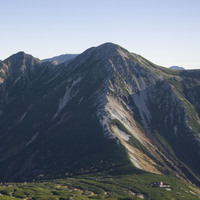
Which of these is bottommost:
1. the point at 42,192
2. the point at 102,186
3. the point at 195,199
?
the point at 195,199

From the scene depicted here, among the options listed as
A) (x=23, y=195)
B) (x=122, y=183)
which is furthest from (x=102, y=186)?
(x=23, y=195)

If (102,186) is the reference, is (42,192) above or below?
above

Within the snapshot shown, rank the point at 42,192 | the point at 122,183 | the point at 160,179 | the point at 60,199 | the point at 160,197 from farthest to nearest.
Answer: the point at 160,179, the point at 122,183, the point at 160,197, the point at 42,192, the point at 60,199

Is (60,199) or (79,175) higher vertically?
(60,199)

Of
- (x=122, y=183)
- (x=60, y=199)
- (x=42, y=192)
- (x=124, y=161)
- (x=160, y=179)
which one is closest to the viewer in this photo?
(x=60, y=199)

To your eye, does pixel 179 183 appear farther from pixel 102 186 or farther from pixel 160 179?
pixel 102 186

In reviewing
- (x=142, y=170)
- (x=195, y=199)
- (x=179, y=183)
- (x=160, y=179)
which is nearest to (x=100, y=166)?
(x=142, y=170)

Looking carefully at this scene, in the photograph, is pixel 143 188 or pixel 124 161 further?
pixel 124 161

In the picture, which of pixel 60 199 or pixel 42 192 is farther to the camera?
pixel 42 192

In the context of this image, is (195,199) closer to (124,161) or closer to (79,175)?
(124,161)
